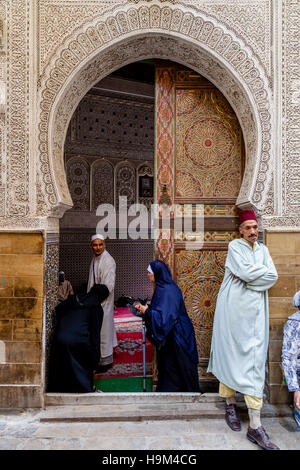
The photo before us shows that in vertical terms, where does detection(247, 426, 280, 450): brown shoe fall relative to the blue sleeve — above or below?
below

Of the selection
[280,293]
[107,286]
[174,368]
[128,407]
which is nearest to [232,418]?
[174,368]

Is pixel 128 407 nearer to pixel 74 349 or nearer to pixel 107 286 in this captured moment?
pixel 74 349

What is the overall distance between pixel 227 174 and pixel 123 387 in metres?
2.27

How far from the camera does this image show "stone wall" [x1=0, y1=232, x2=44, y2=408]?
2842 millimetres

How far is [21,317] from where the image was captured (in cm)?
289

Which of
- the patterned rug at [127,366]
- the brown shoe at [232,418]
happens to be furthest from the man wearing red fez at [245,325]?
the patterned rug at [127,366]

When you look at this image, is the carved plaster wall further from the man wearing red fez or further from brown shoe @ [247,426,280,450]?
brown shoe @ [247,426,280,450]

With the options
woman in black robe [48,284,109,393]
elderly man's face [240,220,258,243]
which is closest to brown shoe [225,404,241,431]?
woman in black robe [48,284,109,393]

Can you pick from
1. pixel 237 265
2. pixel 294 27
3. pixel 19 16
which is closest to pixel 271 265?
pixel 237 265

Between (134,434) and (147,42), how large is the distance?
126 inches

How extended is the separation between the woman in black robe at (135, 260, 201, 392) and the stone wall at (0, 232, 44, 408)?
894 mm

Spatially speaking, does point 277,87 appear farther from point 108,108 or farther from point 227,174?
point 108,108

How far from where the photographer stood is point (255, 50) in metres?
2.96
